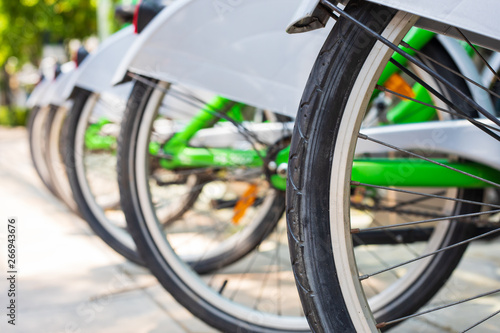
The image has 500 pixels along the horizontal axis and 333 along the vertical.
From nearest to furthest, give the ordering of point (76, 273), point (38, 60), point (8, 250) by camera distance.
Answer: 1. point (76, 273)
2. point (8, 250)
3. point (38, 60)

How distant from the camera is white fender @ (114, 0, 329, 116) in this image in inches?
70.9

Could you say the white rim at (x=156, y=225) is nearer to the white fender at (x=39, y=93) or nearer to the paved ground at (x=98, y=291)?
the paved ground at (x=98, y=291)

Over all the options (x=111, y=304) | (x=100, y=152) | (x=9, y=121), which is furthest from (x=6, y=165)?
(x=9, y=121)

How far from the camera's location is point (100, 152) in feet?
16.1

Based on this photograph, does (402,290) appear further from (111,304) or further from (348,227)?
(111,304)

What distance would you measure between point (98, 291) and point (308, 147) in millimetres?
1708

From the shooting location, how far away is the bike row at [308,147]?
111cm

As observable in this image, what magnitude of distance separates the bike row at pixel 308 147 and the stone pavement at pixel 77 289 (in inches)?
7.2

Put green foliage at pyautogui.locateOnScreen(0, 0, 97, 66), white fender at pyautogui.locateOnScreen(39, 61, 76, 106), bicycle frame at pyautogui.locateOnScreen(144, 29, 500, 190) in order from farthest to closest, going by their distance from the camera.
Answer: green foliage at pyautogui.locateOnScreen(0, 0, 97, 66), white fender at pyautogui.locateOnScreen(39, 61, 76, 106), bicycle frame at pyautogui.locateOnScreen(144, 29, 500, 190)

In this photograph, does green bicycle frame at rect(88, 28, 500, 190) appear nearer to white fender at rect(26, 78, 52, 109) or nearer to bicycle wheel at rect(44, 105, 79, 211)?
bicycle wheel at rect(44, 105, 79, 211)

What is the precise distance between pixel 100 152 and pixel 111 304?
8.85 feet

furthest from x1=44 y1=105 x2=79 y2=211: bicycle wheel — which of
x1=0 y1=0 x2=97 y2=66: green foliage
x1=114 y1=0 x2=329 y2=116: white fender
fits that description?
x1=0 y1=0 x2=97 y2=66: green foliage

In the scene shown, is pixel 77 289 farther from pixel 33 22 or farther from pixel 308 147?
pixel 33 22

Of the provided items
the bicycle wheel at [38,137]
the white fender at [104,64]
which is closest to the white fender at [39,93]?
the bicycle wheel at [38,137]
